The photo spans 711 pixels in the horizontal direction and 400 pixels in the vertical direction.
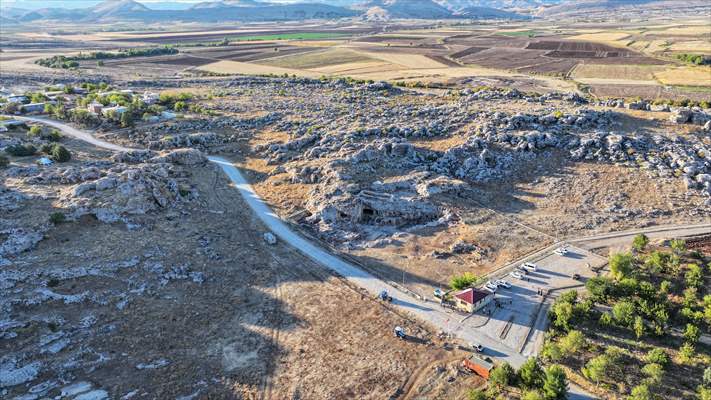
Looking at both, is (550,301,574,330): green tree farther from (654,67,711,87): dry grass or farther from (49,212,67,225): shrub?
(654,67,711,87): dry grass

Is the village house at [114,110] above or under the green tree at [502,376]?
above

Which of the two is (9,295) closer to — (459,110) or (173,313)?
(173,313)

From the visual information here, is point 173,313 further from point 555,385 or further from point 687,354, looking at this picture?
point 687,354

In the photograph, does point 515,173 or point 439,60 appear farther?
point 439,60

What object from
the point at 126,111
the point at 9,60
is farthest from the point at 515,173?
the point at 9,60

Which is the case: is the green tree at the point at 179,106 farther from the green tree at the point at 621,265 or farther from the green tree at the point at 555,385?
the green tree at the point at 555,385

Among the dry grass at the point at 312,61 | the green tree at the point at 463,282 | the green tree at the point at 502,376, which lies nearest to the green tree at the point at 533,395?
the green tree at the point at 502,376

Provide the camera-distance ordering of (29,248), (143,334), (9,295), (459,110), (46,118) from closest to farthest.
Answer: (143,334), (9,295), (29,248), (459,110), (46,118)
